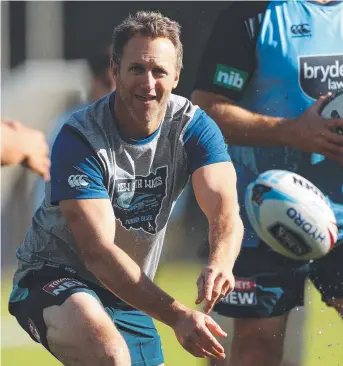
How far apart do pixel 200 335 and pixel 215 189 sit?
931mm

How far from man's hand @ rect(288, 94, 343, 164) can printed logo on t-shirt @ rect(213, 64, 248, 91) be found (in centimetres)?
35

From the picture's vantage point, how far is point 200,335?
4160 millimetres

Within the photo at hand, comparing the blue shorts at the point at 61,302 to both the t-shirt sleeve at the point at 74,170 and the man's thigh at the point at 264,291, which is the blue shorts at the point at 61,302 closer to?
the t-shirt sleeve at the point at 74,170

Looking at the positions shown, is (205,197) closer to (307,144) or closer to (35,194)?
(307,144)

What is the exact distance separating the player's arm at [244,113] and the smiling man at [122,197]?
93 cm

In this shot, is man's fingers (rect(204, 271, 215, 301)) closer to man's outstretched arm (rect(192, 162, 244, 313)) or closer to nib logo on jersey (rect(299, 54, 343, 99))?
man's outstretched arm (rect(192, 162, 244, 313))

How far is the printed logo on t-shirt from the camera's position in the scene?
600 centimetres

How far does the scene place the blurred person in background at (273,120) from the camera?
599 cm

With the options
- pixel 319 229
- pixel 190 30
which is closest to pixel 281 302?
pixel 319 229

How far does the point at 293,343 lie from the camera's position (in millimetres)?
8281

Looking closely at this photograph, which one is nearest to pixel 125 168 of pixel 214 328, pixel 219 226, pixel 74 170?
pixel 74 170

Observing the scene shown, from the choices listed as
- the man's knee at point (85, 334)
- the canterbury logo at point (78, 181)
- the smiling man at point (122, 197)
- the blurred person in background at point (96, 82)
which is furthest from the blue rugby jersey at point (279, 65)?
the blurred person in background at point (96, 82)

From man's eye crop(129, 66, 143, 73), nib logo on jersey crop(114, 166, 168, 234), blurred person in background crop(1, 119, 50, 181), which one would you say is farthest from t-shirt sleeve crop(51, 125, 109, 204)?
blurred person in background crop(1, 119, 50, 181)

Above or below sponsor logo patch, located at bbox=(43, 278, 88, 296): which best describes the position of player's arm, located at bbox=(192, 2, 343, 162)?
above
